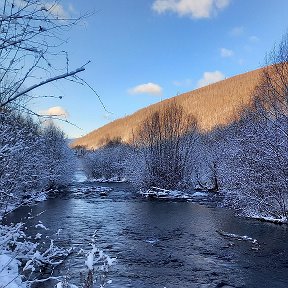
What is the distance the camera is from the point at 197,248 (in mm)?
13375

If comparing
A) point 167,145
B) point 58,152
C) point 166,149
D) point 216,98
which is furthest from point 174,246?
point 216,98

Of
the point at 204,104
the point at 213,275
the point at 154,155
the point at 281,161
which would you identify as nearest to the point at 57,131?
the point at 154,155

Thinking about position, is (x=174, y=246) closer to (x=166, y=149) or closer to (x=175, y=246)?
(x=175, y=246)

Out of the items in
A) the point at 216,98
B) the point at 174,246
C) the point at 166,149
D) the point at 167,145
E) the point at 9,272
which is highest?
the point at 216,98

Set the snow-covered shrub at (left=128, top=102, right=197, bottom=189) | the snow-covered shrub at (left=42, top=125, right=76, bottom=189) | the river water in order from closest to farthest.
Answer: the river water < the snow-covered shrub at (left=128, top=102, right=197, bottom=189) < the snow-covered shrub at (left=42, top=125, right=76, bottom=189)

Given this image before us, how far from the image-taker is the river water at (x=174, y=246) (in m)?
10.0

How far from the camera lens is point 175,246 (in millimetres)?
13734

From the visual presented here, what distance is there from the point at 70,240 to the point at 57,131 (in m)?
40.4

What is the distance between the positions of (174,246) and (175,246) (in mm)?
40

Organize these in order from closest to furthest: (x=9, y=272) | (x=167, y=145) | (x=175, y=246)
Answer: (x=9, y=272) → (x=175, y=246) → (x=167, y=145)

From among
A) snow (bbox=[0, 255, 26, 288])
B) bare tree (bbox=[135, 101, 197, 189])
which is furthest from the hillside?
snow (bbox=[0, 255, 26, 288])

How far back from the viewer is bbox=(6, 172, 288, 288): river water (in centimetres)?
1005

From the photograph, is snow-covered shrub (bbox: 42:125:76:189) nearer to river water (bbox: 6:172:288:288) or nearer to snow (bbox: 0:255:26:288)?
river water (bbox: 6:172:288:288)

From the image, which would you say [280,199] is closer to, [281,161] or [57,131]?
[281,161]
